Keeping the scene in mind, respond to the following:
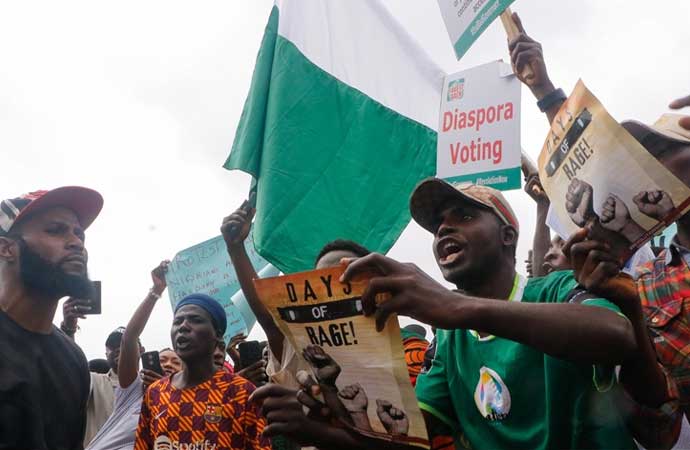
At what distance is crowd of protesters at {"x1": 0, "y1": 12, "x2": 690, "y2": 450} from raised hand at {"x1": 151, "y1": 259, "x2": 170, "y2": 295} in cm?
231

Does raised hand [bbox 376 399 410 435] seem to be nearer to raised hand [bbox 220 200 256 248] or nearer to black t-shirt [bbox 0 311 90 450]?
black t-shirt [bbox 0 311 90 450]

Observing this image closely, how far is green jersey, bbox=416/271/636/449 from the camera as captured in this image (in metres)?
2.05

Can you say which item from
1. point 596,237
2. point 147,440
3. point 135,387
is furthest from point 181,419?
point 596,237

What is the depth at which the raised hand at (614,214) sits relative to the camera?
1.84 m

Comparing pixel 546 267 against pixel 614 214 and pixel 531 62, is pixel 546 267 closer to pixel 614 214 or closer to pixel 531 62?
pixel 531 62

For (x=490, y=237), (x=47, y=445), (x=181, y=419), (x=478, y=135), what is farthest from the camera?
(x=478, y=135)

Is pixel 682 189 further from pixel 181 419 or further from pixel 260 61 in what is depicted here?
pixel 260 61

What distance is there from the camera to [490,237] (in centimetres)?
250

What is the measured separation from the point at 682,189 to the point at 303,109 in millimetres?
3334

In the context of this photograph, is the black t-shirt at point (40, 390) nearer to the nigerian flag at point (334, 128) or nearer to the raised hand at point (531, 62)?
the nigerian flag at point (334, 128)

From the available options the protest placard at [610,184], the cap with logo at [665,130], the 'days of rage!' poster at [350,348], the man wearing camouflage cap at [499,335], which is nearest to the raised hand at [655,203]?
the protest placard at [610,184]

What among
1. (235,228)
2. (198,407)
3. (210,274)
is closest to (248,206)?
(235,228)

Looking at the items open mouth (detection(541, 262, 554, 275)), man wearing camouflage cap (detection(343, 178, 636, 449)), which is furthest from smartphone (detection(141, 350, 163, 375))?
man wearing camouflage cap (detection(343, 178, 636, 449))

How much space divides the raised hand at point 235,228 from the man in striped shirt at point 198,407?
2.07 feet
